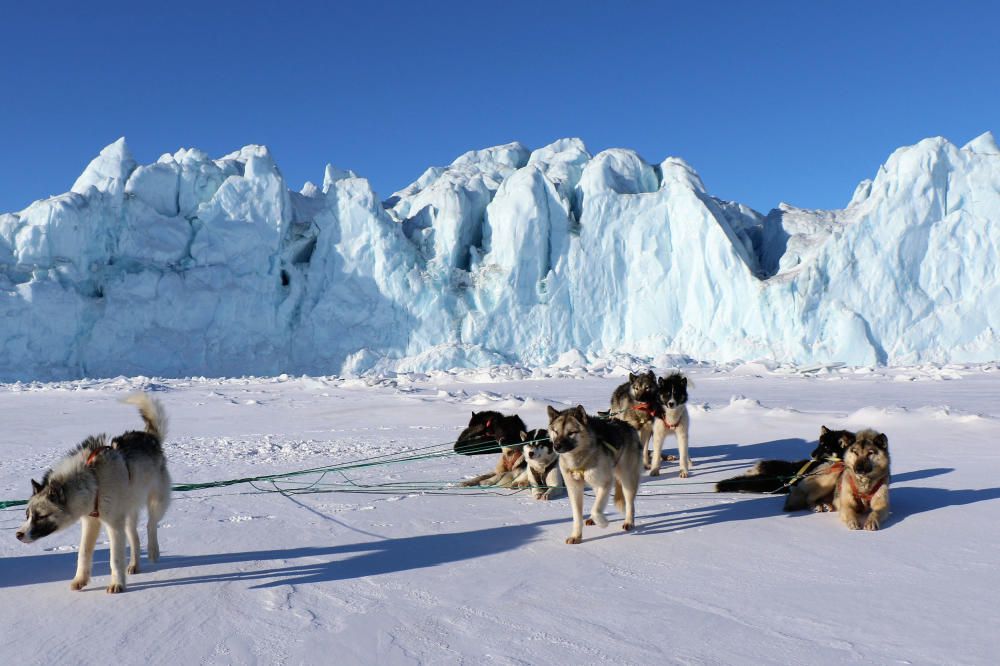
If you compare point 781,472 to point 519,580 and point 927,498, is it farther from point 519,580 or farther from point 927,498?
point 519,580

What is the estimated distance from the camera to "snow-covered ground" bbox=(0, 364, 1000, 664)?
2451 millimetres

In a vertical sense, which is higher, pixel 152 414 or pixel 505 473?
pixel 152 414

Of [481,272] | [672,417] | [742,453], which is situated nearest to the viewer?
[672,417]

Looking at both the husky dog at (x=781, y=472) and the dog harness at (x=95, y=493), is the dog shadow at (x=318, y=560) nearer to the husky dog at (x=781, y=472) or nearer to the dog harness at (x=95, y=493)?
the dog harness at (x=95, y=493)

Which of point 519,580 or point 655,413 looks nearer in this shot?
point 519,580

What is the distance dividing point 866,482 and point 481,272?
2442cm

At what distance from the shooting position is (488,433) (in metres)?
5.82

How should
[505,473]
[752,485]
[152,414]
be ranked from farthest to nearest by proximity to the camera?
[505,473] < [752,485] < [152,414]

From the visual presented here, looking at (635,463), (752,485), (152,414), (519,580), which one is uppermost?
(152,414)

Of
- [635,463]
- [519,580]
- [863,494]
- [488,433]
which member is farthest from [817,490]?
[488,433]

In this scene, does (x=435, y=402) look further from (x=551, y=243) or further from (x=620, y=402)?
(x=551, y=243)

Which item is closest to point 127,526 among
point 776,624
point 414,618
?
point 414,618

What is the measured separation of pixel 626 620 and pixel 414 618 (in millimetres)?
813

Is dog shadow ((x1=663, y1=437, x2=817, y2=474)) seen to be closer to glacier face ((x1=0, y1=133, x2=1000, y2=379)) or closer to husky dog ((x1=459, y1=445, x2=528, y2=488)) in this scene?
husky dog ((x1=459, y1=445, x2=528, y2=488))
